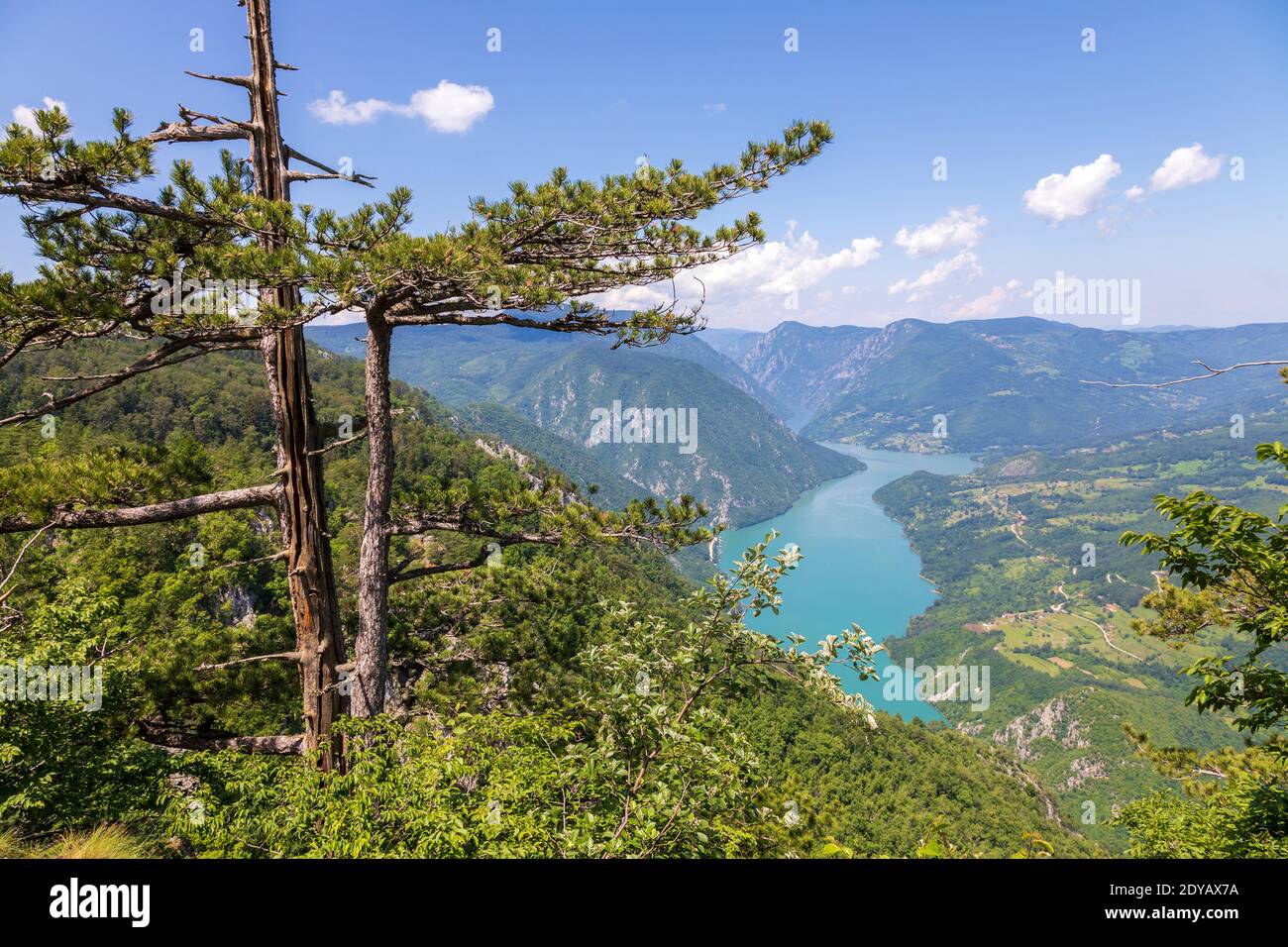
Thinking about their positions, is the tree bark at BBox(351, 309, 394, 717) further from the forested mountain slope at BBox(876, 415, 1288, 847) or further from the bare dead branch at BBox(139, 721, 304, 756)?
the forested mountain slope at BBox(876, 415, 1288, 847)

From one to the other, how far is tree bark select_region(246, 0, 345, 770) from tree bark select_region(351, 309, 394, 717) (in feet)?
0.87

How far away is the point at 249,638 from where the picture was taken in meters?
6.75

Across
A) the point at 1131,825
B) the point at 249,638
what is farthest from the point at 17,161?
the point at 1131,825

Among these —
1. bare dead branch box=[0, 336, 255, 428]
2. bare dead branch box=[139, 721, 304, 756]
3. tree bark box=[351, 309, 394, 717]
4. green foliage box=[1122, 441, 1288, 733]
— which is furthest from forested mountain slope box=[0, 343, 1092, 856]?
green foliage box=[1122, 441, 1288, 733]

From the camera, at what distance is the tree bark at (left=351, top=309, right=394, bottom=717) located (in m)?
5.01

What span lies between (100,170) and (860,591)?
11620 cm

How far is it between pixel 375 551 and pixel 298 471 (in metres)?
0.96

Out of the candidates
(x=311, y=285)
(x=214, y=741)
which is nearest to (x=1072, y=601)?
(x=214, y=741)

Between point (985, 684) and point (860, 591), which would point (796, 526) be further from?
point (985, 684)

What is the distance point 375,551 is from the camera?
5180mm

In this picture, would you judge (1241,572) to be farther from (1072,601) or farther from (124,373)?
(1072,601)
